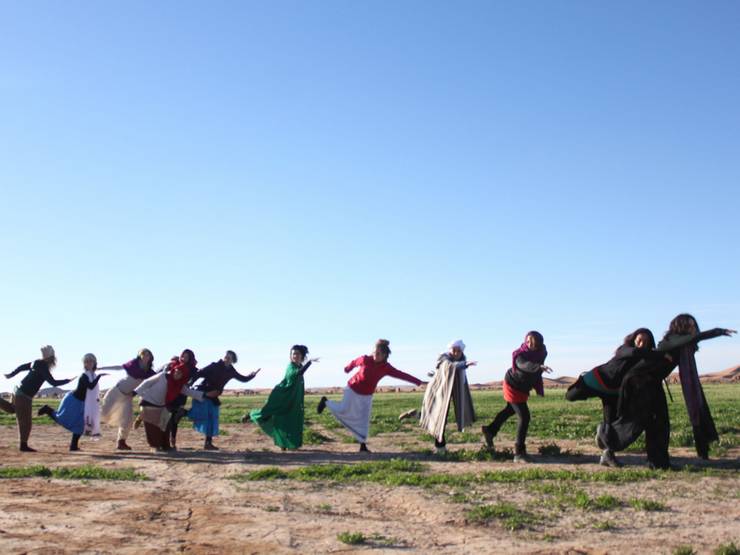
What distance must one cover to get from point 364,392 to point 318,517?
304 inches

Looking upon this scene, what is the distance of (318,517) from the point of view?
9.73 m

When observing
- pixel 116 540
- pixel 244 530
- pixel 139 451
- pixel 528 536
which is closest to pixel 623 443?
pixel 528 536

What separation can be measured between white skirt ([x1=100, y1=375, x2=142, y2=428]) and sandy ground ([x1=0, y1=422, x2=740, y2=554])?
4319 mm

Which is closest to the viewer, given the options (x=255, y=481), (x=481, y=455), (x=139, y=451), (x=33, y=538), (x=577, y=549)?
(x=577, y=549)

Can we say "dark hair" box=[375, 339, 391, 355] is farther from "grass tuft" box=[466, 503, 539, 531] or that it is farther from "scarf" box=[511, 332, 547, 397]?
"grass tuft" box=[466, 503, 539, 531]

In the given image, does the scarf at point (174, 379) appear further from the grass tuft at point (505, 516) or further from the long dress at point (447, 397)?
the grass tuft at point (505, 516)

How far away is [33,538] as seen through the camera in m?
8.56

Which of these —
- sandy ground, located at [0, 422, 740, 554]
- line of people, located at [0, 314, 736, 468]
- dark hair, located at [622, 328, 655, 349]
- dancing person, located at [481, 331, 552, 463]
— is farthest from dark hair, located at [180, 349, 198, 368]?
dark hair, located at [622, 328, 655, 349]

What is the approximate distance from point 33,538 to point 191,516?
76.2 inches

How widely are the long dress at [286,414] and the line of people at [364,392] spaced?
22 mm

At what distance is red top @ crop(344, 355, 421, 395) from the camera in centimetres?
1739

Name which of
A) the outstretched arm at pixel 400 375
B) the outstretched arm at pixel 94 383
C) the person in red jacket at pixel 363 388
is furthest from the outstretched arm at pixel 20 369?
the outstretched arm at pixel 400 375

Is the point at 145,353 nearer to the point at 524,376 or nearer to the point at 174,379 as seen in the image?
the point at 174,379

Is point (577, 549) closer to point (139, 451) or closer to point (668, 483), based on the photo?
point (668, 483)
